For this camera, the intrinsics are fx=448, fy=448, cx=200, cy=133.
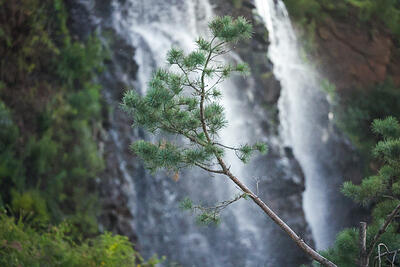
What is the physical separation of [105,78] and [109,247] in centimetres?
184

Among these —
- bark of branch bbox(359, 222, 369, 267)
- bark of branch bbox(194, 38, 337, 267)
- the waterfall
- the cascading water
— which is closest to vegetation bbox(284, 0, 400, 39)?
the cascading water

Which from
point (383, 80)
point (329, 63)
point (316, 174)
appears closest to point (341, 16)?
point (329, 63)

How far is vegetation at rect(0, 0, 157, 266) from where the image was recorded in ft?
11.6

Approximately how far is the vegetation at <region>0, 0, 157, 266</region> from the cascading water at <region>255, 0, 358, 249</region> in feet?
5.54

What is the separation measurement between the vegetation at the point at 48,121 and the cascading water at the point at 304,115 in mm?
1690

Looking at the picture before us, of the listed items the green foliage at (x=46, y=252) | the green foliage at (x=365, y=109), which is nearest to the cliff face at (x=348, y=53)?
the green foliage at (x=365, y=109)

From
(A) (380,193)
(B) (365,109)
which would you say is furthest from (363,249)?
(B) (365,109)

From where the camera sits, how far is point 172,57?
1872mm

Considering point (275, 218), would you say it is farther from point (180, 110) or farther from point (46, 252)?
point (46, 252)

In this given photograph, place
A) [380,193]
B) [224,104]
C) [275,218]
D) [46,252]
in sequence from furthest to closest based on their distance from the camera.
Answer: [224,104]
[46,252]
[380,193]
[275,218]

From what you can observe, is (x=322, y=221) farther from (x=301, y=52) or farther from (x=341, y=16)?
(x=341, y=16)

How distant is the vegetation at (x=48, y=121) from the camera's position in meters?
3.55

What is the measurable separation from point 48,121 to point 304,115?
8.09 feet

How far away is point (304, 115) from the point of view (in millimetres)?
4547
